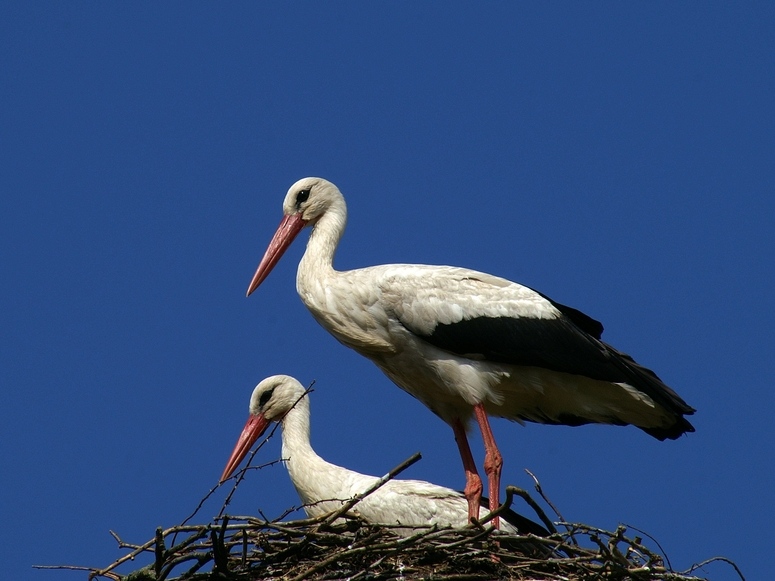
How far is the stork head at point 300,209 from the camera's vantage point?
33.8ft

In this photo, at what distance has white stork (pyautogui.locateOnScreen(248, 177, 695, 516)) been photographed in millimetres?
9422

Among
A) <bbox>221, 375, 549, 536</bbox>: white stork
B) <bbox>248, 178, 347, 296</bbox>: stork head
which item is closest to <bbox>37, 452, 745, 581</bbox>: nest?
<bbox>221, 375, 549, 536</bbox>: white stork

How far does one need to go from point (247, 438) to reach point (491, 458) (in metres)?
1.99

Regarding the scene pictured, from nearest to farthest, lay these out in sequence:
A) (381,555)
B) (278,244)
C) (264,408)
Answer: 1. (381,555)
2. (278,244)
3. (264,408)

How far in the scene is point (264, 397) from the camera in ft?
34.6

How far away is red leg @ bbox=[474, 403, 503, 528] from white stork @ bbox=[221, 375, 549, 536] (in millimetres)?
149

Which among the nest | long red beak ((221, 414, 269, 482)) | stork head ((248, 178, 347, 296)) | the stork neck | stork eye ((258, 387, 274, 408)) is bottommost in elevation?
the nest

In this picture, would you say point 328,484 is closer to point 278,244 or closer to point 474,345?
point 474,345

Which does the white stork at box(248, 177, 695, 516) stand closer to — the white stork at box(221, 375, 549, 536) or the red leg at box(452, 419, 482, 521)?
the red leg at box(452, 419, 482, 521)

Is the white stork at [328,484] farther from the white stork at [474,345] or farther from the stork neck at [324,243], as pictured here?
the stork neck at [324,243]

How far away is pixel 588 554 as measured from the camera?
8102 mm

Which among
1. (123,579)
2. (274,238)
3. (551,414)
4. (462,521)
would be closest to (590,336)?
(551,414)

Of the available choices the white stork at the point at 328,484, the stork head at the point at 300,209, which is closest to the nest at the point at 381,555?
the white stork at the point at 328,484

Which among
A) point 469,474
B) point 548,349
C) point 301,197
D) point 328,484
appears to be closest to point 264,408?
point 328,484
